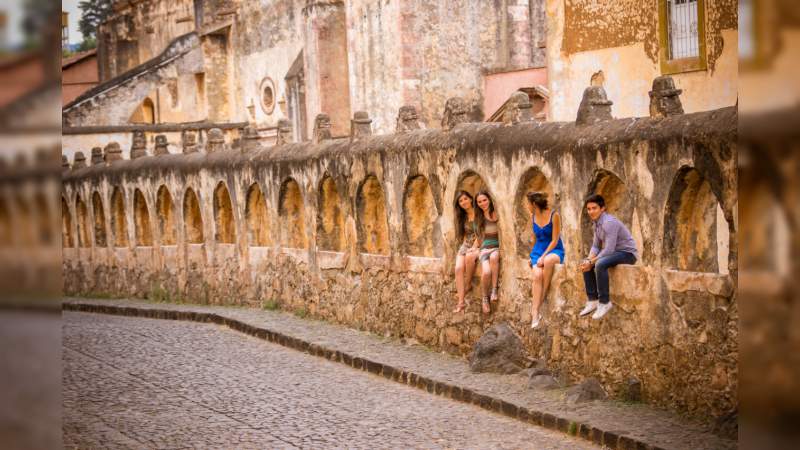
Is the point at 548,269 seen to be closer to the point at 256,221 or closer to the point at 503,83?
the point at 256,221

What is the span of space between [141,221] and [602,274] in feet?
52.4

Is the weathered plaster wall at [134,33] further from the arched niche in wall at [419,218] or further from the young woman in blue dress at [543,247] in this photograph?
the young woman in blue dress at [543,247]

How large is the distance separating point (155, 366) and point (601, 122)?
22.1ft

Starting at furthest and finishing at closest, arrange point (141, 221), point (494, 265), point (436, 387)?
point (141, 221) → point (494, 265) → point (436, 387)

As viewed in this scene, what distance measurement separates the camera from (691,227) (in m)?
9.78

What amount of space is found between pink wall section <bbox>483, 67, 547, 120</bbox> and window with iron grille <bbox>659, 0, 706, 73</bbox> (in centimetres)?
945

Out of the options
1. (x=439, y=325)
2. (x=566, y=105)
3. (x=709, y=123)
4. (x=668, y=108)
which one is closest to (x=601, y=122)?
(x=668, y=108)

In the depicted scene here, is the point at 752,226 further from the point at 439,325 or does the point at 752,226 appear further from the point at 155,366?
the point at 155,366

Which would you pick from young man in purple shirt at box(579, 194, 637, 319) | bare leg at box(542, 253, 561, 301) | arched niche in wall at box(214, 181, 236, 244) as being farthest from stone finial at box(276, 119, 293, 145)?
young man in purple shirt at box(579, 194, 637, 319)

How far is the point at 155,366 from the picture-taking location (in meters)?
14.4

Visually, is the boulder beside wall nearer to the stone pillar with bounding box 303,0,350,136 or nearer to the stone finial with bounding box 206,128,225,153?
the stone finial with bounding box 206,128,225,153

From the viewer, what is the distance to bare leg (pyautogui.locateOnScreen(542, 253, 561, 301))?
1127 centimetres

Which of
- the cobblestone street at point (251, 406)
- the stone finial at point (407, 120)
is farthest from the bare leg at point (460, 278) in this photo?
the stone finial at point (407, 120)

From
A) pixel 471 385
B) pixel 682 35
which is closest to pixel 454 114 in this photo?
pixel 471 385
